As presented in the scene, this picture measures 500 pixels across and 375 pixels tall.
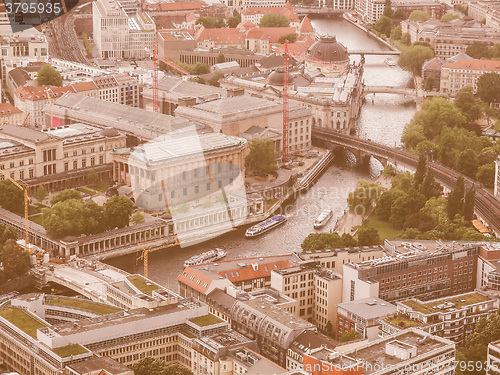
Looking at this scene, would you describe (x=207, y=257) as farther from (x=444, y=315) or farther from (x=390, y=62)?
(x=390, y=62)

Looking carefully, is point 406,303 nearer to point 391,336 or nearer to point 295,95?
point 391,336

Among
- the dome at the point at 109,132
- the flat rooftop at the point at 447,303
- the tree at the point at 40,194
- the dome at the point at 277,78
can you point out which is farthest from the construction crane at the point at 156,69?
the flat rooftop at the point at 447,303

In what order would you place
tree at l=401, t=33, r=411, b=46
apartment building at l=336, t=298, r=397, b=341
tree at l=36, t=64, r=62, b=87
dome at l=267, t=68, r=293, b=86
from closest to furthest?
apartment building at l=336, t=298, r=397, b=341, tree at l=36, t=64, r=62, b=87, dome at l=267, t=68, r=293, b=86, tree at l=401, t=33, r=411, b=46

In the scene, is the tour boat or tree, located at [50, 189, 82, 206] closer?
the tour boat

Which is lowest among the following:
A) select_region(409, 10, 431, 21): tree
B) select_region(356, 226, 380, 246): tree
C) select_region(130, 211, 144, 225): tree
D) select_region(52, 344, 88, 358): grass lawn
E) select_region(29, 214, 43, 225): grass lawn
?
select_region(29, 214, 43, 225): grass lawn

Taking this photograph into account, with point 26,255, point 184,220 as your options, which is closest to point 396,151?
point 184,220

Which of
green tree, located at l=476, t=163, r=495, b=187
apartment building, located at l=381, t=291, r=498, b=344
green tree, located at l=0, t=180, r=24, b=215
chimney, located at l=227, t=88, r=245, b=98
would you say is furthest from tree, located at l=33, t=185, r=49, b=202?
apartment building, located at l=381, t=291, r=498, b=344

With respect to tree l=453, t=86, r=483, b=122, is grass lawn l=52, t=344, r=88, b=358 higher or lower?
lower

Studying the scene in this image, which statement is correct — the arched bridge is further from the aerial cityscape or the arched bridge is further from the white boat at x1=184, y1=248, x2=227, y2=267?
the white boat at x1=184, y1=248, x2=227, y2=267
